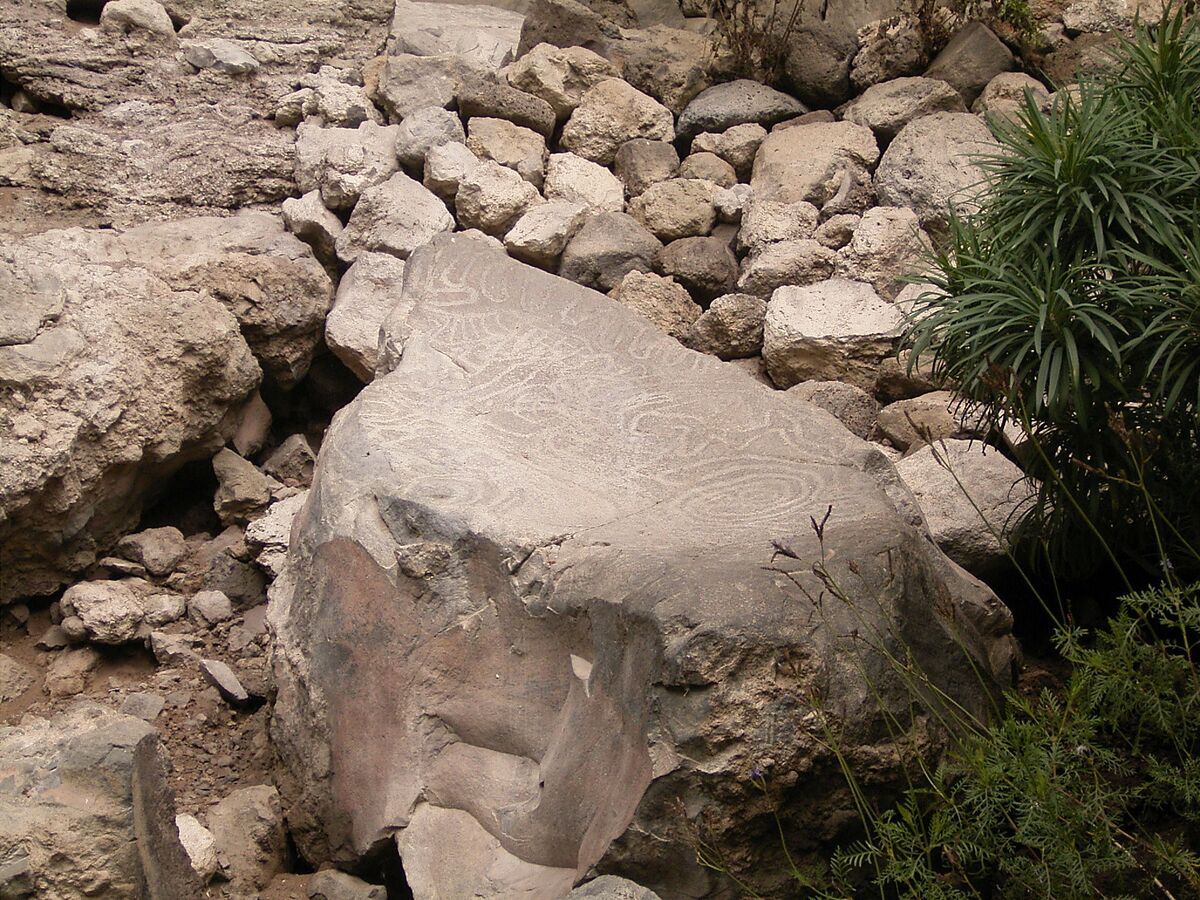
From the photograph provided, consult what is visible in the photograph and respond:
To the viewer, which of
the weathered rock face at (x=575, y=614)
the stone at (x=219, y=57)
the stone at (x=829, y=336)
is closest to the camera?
the weathered rock face at (x=575, y=614)

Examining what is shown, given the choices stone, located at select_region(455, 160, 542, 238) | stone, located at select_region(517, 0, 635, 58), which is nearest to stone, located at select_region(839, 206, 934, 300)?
stone, located at select_region(455, 160, 542, 238)

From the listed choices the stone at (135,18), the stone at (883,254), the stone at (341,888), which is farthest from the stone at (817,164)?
the stone at (341,888)

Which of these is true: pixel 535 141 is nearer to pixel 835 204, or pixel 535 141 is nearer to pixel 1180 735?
pixel 835 204

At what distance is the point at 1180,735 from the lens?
2.84 m

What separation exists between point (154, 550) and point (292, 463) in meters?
0.65

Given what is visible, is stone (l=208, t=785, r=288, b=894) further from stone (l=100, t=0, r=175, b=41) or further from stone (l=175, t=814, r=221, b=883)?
stone (l=100, t=0, r=175, b=41)

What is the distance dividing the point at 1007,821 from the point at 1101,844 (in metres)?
0.26

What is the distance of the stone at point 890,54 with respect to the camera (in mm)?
5898

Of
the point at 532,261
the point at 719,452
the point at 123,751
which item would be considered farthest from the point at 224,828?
the point at 532,261

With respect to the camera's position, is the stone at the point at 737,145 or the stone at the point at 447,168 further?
the stone at the point at 737,145

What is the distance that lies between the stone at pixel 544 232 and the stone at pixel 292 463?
1.13 meters

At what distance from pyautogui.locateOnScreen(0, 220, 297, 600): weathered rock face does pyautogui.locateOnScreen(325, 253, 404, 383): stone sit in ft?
0.34

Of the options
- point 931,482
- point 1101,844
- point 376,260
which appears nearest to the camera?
point 1101,844

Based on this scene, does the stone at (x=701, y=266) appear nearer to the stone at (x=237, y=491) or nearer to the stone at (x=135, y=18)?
the stone at (x=237, y=491)
